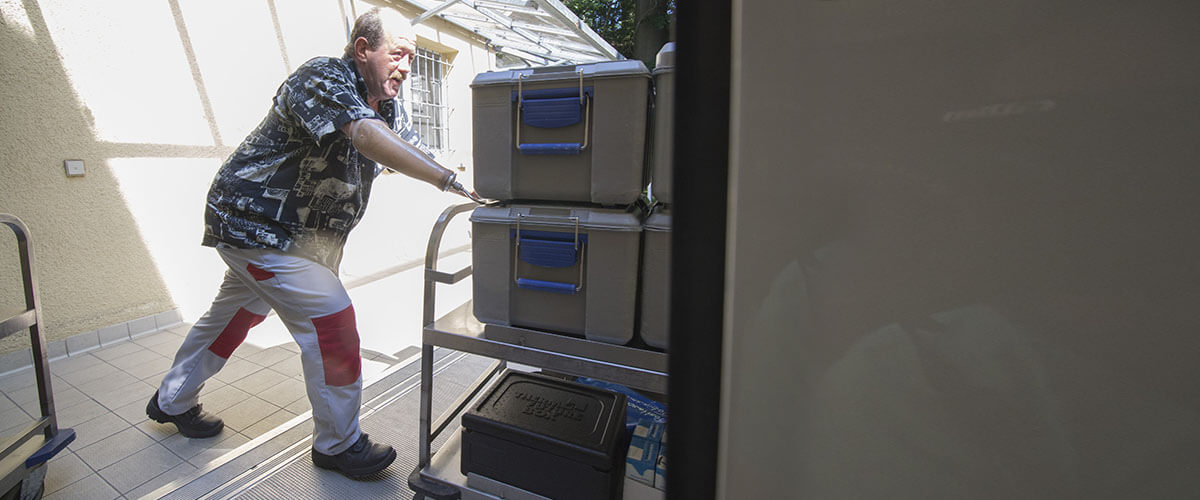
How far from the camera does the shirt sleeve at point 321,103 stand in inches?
59.9

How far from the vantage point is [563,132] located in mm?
1317

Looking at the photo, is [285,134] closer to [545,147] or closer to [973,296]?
[545,147]

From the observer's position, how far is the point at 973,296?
48 centimetres

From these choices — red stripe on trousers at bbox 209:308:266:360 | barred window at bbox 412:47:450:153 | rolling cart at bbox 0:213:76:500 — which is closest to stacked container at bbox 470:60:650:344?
red stripe on trousers at bbox 209:308:266:360

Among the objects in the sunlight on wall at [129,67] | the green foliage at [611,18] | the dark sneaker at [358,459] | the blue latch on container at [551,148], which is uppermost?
the green foliage at [611,18]

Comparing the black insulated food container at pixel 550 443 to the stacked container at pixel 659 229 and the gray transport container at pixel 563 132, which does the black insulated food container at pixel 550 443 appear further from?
the gray transport container at pixel 563 132

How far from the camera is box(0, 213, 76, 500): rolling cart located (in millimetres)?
1470

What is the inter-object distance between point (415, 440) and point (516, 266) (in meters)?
1.23

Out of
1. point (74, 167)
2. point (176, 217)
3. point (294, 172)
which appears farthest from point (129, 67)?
point (294, 172)

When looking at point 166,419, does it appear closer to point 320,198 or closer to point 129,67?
point 320,198

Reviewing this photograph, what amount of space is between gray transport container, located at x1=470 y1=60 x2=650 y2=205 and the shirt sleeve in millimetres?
482

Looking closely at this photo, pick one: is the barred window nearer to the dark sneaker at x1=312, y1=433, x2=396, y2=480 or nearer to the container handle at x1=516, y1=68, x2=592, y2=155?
the dark sneaker at x1=312, y1=433, x2=396, y2=480

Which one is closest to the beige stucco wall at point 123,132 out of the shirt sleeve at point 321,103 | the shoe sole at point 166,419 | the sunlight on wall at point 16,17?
the sunlight on wall at point 16,17

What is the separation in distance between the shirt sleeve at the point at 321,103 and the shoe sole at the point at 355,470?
1.27 m
